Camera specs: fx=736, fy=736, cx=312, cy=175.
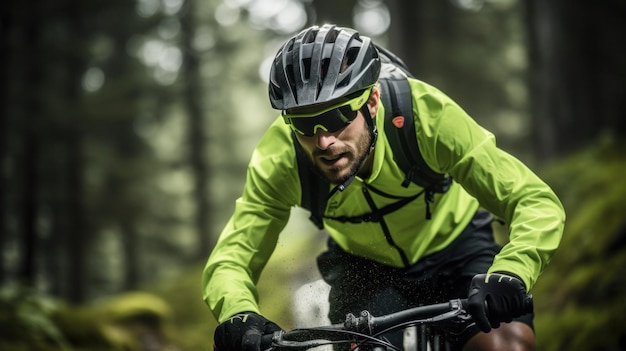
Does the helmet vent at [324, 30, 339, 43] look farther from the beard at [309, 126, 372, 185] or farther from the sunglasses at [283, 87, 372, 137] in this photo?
the beard at [309, 126, 372, 185]

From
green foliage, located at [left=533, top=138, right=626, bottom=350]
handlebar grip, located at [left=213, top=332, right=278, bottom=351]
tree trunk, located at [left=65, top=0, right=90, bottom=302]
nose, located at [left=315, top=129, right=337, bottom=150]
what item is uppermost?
tree trunk, located at [left=65, top=0, right=90, bottom=302]

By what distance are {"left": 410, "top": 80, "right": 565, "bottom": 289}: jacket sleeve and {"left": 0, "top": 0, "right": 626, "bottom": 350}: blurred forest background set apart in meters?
1.31

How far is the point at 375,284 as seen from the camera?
428 centimetres

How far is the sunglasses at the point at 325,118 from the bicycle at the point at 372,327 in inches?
37.2

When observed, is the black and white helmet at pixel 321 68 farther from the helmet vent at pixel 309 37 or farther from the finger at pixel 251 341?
the finger at pixel 251 341

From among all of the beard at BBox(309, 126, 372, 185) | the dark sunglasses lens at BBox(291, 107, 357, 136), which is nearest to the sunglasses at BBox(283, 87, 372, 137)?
the dark sunglasses lens at BBox(291, 107, 357, 136)

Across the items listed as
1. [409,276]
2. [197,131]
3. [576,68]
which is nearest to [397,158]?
[409,276]

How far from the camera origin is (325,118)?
3.56 meters

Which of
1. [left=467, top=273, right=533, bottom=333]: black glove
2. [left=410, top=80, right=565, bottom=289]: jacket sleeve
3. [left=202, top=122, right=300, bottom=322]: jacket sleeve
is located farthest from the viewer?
[left=202, top=122, right=300, bottom=322]: jacket sleeve

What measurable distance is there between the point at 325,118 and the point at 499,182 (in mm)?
942

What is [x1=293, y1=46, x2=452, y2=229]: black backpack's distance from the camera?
3.97 meters

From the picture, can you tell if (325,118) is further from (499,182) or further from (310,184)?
(499,182)

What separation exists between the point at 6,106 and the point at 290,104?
15.0m

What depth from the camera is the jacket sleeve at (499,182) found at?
3463mm
